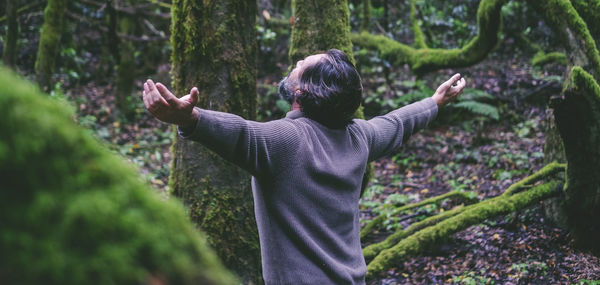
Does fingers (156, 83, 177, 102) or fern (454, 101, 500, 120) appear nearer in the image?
fingers (156, 83, 177, 102)

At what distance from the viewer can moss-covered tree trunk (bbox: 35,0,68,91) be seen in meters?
6.91

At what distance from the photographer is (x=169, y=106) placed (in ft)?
5.97

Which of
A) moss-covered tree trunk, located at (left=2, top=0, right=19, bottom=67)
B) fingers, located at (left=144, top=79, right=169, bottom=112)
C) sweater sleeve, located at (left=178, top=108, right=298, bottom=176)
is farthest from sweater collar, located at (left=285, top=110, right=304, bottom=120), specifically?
moss-covered tree trunk, located at (left=2, top=0, right=19, bottom=67)

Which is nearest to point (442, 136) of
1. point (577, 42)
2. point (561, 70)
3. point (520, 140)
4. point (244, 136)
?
point (520, 140)

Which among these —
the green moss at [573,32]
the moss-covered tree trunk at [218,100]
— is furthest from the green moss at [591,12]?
the moss-covered tree trunk at [218,100]

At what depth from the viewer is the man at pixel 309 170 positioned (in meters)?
2.00

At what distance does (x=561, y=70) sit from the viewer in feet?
34.4

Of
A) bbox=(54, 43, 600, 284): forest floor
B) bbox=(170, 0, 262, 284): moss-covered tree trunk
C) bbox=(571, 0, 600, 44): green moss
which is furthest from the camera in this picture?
bbox=(571, 0, 600, 44): green moss

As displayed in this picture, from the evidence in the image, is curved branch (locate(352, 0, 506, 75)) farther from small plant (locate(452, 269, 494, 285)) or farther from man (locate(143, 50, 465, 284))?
man (locate(143, 50, 465, 284))

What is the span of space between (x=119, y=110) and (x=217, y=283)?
11.7 meters

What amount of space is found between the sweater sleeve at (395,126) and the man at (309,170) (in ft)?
0.55

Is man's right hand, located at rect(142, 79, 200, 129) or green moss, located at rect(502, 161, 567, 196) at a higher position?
man's right hand, located at rect(142, 79, 200, 129)

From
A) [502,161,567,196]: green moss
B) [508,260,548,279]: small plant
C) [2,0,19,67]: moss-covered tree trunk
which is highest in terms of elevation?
[2,0,19,67]: moss-covered tree trunk

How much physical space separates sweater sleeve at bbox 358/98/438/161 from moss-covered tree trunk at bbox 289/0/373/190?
148cm
